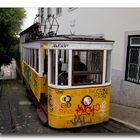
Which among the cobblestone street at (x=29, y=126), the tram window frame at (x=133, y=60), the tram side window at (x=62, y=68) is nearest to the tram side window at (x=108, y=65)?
the tram side window at (x=62, y=68)

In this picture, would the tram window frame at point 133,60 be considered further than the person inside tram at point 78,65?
Yes

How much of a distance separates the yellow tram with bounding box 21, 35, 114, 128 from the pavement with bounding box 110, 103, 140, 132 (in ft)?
2.23

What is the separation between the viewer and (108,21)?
11.6 meters

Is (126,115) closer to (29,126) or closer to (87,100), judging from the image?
(87,100)

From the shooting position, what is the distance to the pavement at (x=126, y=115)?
8031 millimetres

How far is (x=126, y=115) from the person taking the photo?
9023mm

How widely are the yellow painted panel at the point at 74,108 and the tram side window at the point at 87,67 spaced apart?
0.26 metres

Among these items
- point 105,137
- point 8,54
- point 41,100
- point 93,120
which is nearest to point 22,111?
point 41,100

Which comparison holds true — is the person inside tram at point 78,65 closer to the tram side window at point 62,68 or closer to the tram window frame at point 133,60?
the tram side window at point 62,68

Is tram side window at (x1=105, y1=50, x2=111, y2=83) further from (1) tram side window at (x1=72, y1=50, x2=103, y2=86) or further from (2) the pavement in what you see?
(2) the pavement

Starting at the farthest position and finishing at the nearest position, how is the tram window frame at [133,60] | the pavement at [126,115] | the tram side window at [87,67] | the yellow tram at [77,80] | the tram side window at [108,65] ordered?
the tram window frame at [133,60] → the tram side window at [108,65] → the pavement at [126,115] → the tram side window at [87,67] → the yellow tram at [77,80]

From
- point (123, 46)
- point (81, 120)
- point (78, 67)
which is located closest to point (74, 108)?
point (81, 120)

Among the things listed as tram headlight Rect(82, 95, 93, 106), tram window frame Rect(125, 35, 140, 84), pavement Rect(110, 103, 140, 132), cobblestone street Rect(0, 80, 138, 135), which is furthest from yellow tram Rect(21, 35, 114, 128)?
tram window frame Rect(125, 35, 140, 84)

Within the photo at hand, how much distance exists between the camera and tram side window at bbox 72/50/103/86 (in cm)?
766
